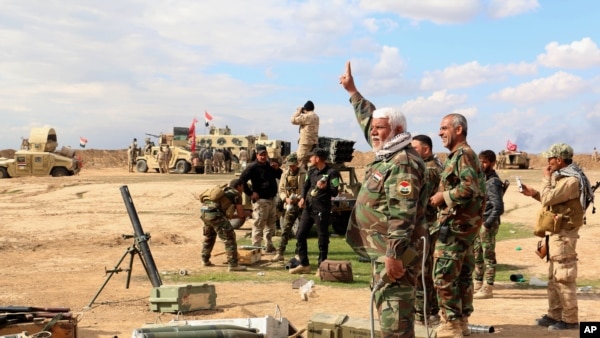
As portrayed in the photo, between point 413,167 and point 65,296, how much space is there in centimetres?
591

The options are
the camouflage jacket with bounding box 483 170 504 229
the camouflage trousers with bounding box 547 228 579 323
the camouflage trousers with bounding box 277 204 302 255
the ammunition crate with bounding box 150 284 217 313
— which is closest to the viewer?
the camouflage trousers with bounding box 547 228 579 323

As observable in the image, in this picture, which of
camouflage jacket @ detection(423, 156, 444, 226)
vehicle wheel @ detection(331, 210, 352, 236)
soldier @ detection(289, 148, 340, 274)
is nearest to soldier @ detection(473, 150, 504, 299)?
camouflage jacket @ detection(423, 156, 444, 226)

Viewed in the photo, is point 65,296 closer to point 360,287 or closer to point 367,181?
point 360,287

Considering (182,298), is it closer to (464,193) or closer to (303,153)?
(464,193)

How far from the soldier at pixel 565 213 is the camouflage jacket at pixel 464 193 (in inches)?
33.5

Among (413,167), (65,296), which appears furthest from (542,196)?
(65,296)

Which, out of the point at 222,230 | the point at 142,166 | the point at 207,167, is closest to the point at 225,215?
the point at 222,230

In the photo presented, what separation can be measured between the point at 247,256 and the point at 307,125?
3282 mm

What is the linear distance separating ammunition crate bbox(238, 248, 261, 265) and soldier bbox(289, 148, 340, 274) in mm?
1072

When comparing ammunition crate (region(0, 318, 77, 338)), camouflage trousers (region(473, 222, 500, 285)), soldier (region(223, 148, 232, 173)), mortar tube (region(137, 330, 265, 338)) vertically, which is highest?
soldier (region(223, 148, 232, 173))

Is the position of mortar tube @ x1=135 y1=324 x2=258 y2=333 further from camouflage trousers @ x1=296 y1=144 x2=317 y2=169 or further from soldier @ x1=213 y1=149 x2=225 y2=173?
soldier @ x1=213 y1=149 x2=225 y2=173

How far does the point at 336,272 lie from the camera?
10.2 meters

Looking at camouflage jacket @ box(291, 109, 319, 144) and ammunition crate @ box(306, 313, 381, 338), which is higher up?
camouflage jacket @ box(291, 109, 319, 144)

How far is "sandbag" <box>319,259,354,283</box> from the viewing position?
1026 centimetres
